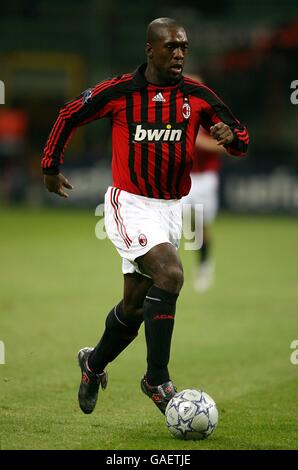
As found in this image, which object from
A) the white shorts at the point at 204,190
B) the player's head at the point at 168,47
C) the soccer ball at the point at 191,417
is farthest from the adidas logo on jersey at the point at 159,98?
the white shorts at the point at 204,190

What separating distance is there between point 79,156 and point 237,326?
12.8 metres

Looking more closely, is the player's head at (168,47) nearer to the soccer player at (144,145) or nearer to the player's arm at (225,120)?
the soccer player at (144,145)

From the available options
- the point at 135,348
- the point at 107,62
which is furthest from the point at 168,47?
the point at 107,62

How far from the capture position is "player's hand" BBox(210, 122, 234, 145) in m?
5.50

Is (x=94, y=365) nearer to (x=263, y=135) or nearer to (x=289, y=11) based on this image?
(x=263, y=135)

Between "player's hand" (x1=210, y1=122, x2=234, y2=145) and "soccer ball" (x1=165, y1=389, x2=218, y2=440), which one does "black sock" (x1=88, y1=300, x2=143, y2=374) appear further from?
"player's hand" (x1=210, y1=122, x2=234, y2=145)

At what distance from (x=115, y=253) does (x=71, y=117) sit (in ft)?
31.8

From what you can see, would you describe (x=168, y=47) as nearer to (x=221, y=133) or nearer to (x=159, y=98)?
(x=159, y=98)

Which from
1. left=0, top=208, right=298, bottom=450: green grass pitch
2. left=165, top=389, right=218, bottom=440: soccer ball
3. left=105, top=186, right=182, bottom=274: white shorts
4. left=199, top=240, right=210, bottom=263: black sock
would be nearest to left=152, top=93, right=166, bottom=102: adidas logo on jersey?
left=105, top=186, right=182, bottom=274: white shorts

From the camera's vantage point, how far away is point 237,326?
9266 mm

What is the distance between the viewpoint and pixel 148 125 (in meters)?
5.75

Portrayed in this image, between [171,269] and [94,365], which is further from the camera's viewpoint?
[94,365]

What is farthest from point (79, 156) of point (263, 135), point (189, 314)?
point (189, 314)

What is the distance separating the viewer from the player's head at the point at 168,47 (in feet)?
18.5
